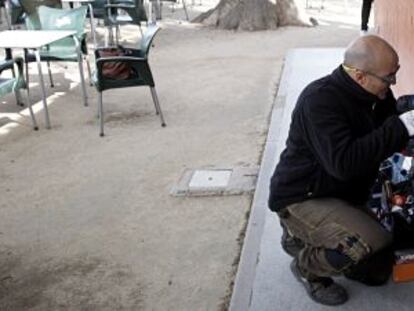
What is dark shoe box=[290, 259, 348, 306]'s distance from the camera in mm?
2527

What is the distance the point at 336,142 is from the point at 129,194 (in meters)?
2.11

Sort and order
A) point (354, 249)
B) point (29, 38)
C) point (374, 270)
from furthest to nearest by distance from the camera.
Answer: point (29, 38) < point (374, 270) < point (354, 249)

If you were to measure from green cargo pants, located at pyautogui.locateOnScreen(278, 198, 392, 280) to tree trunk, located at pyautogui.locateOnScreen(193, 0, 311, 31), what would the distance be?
7.98 meters

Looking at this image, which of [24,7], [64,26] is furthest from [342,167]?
[24,7]

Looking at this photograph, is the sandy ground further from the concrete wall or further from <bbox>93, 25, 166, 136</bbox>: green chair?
the concrete wall

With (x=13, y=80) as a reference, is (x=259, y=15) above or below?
below

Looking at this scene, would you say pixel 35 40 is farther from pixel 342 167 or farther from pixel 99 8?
pixel 342 167

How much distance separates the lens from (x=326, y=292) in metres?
2.54

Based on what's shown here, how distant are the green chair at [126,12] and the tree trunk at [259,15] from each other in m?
1.99

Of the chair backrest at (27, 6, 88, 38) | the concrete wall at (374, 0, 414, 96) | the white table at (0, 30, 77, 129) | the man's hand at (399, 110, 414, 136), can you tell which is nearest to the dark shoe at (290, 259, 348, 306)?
the man's hand at (399, 110, 414, 136)

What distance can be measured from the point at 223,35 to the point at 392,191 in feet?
26.1

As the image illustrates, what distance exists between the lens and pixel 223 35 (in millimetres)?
9945

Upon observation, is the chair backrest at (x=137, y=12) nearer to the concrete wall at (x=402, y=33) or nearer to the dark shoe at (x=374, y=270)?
the concrete wall at (x=402, y=33)

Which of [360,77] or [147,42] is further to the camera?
[147,42]
